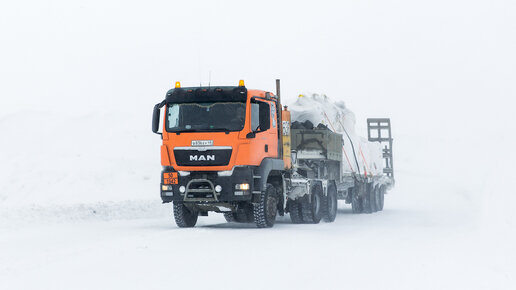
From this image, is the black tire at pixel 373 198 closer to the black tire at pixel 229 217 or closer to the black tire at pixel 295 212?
the black tire at pixel 295 212

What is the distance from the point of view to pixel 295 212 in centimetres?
1733

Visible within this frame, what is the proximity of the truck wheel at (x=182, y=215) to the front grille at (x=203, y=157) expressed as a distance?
1.28m

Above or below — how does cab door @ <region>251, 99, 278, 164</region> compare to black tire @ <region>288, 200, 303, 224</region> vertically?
above

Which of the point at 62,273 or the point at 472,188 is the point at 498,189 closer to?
the point at 62,273

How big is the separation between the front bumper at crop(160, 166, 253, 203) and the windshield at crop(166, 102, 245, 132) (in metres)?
0.95

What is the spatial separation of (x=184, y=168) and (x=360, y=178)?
942cm

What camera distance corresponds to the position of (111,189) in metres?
31.7

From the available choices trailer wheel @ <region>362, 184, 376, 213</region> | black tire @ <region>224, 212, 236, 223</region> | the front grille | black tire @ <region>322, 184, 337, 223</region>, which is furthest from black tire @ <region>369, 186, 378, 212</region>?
the front grille

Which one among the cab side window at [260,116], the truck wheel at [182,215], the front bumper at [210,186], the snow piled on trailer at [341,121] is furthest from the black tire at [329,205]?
the cab side window at [260,116]

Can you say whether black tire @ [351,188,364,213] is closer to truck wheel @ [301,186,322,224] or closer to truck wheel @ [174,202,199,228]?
truck wheel @ [301,186,322,224]

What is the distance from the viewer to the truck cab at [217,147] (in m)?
14.2

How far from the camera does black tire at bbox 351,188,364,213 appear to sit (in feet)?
75.9

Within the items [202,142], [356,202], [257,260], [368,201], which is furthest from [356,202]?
[257,260]

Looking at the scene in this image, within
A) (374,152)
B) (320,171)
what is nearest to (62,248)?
(320,171)
